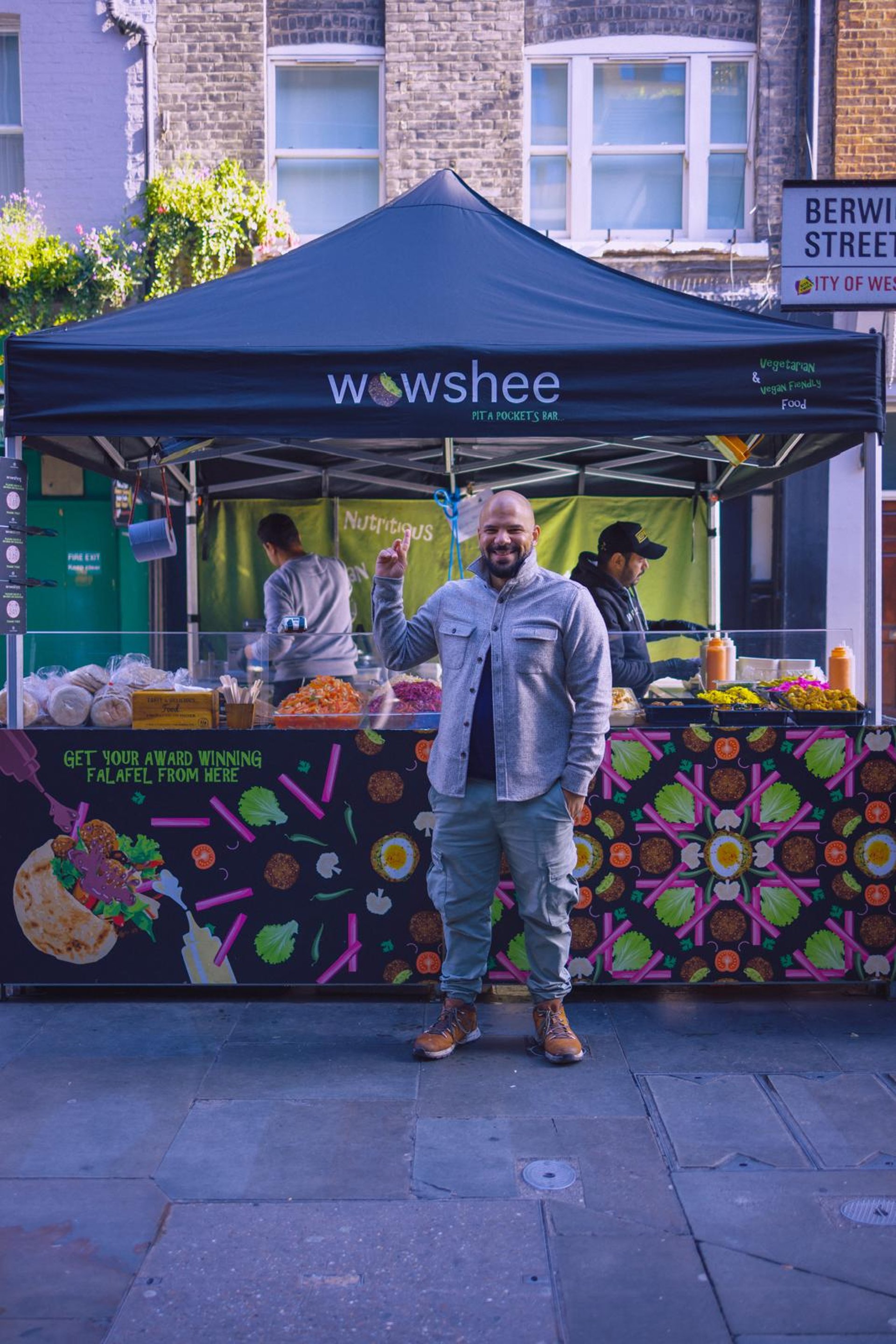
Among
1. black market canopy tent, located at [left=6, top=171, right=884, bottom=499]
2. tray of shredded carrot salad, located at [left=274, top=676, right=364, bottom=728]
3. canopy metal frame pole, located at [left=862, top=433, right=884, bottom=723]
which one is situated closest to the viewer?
black market canopy tent, located at [left=6, top=171, right=884, bottom=499]

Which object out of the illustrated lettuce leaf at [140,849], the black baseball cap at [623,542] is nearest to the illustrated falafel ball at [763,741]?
the black baseball cap at [623,542]

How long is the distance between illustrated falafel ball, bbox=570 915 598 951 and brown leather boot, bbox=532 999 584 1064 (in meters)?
0.40

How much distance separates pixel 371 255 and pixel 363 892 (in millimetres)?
2840

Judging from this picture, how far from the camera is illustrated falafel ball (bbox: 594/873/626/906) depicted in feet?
17.0

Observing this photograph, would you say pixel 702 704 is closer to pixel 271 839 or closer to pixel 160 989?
pixel 271 839

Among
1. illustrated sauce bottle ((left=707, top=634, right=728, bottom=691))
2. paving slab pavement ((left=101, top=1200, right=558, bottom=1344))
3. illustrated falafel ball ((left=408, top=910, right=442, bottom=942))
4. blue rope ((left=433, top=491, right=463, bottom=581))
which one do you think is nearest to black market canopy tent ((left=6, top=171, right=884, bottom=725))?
illustrated sauce bottle ((left=707, top=634, right=728, bottom=691))

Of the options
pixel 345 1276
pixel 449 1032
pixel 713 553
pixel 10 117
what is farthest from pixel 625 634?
pixel 10 117

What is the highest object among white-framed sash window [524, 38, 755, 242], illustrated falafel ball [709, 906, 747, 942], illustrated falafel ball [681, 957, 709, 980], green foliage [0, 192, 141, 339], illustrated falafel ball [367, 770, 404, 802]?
white-framed sash window [524, 38, 755, 242]

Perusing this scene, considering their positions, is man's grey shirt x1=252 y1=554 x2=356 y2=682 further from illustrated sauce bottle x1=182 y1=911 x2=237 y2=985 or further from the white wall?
the white wall

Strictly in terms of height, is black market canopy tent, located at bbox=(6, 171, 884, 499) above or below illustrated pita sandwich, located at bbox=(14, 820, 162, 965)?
above

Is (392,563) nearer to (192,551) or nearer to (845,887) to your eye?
(845,887)

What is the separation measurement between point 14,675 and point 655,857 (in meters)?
2.71

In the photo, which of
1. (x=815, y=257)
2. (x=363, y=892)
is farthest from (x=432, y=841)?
(x=815, y=257)

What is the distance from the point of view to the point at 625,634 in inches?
229
